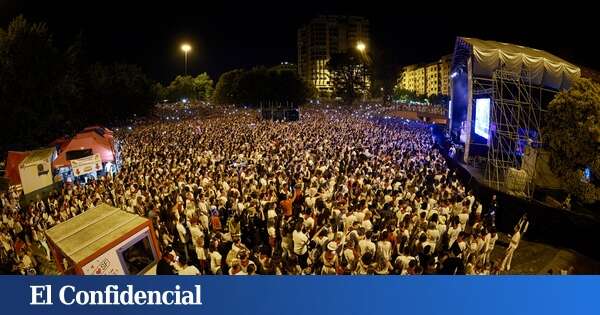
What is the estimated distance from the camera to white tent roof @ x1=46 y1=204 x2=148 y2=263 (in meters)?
5.03

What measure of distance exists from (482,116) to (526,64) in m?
3.59

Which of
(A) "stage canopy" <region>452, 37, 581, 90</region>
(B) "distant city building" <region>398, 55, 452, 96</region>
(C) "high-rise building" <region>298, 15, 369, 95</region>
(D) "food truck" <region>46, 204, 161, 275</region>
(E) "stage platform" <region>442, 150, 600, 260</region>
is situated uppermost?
(C) "high-rise building" <region>298, 15, 369, 95</region>

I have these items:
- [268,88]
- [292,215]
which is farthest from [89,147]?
[268,88]

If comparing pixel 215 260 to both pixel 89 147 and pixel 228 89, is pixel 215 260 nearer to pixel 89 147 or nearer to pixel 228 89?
pixel 89 147

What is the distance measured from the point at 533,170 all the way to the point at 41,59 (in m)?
27.7

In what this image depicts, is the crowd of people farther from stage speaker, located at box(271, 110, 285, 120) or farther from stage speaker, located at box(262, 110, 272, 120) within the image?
stage speaker, located at box(262, 110, 272, 120)

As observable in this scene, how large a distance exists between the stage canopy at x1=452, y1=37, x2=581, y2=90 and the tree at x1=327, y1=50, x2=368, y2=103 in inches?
1888

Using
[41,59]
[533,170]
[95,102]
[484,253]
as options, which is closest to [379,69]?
[95,102]

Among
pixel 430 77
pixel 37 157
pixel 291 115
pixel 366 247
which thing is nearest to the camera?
pixel 366 247

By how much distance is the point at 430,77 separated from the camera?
101250mm

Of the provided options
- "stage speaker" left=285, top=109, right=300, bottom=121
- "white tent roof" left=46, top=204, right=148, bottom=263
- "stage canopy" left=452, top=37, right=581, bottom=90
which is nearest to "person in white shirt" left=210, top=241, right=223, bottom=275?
"white tent roof" left=46, top=204, right=148, bottom=263

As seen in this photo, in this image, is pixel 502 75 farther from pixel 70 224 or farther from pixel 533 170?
pixel 70 224

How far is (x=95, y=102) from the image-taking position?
3350 cm

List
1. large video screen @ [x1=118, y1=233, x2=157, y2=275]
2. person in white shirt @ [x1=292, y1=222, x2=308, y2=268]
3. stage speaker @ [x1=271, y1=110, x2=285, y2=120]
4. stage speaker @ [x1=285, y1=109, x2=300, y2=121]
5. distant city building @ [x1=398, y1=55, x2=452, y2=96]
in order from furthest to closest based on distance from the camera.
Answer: distant city building @ [x1=398, y1=55, x2=452, y2=96], stage speaker @ [x1=271, y1=110, x2=285, y2=120], stage speaker @ [x1=285, y1=109, x2=300, y2=121], person in white shirt @ [x1=292, y1=222, x2=308, y2=268], large video screen @ [x1=118, y1=233, x2=157, y2=275]
